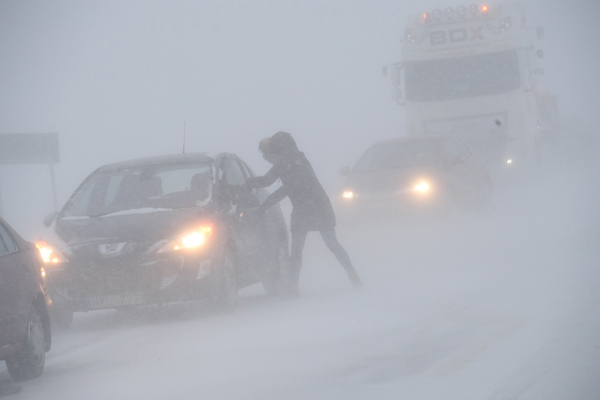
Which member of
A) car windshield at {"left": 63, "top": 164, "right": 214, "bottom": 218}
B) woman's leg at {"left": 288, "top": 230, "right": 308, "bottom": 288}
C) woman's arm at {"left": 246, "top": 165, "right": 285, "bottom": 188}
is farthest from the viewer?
woman's leg at {"left": 288, "top": 230, "right": 308, "bottom": 288}

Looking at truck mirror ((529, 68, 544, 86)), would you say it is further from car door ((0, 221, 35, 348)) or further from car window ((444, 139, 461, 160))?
car door ((0, 221, 35, 348))

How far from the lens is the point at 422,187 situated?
52.7ft

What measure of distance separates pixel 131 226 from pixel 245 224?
4.45 feet

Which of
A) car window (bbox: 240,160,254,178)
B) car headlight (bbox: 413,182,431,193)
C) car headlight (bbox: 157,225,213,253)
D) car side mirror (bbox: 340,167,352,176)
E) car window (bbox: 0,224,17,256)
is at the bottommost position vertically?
car headlight (bbox: 413,182,431,193)

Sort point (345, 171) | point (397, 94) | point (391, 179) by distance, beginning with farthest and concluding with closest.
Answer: point (397, 94) → point (345, 171) → point (391, 179)

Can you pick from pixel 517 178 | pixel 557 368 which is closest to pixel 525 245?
pixel 557 368

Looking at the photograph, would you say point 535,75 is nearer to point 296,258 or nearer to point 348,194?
point 348,194

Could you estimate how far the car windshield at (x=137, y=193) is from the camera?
9.43 m

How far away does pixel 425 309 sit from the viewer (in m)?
8.57

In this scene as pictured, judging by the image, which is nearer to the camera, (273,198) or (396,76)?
(273,198)

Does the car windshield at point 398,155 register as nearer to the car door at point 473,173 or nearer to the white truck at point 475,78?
the car door at point 473,173

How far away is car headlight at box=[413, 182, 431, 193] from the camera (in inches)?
631

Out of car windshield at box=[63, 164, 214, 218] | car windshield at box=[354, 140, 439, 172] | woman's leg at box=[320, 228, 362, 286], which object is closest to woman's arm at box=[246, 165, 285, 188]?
car windshield at box=[63, 164, 214, 218]

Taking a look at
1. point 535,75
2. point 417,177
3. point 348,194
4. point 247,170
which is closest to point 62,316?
point 247,170
